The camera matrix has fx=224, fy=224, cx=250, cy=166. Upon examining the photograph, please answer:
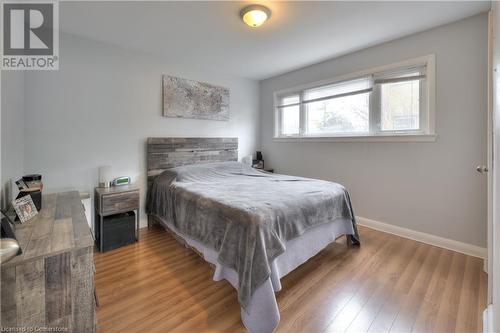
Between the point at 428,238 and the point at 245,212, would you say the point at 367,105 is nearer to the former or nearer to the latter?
the point at 428,238

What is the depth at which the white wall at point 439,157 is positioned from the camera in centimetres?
228

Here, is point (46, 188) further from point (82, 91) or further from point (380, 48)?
point (380, 48)

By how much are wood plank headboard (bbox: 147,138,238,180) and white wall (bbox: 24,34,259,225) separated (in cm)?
13

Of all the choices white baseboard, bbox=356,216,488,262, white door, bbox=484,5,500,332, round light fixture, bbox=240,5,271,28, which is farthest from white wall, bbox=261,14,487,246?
round light fixture, bbox=240,5,271,28

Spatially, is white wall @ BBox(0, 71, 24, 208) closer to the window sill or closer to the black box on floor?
the black box on floor

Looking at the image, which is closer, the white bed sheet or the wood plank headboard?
the white bed sheet

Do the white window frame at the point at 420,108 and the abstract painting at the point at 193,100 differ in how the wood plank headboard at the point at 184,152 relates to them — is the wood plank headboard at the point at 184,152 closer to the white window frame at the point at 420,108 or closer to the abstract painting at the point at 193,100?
the abstract painting at the point at 193,100

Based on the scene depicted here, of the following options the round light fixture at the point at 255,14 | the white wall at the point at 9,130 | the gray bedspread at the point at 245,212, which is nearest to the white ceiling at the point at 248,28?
the round light fixture at the point at 255,14

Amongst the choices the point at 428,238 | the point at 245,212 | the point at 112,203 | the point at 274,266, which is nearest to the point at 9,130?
the point at 112,203

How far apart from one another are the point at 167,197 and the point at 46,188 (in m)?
1.28

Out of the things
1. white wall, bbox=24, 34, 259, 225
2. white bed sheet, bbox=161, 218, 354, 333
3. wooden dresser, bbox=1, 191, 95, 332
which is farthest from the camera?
white wall, bbox=24, 34, 259, 225

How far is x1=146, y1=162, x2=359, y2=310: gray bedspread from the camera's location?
4.96 ft

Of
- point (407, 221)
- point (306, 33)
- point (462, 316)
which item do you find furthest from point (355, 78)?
point (462, 316)

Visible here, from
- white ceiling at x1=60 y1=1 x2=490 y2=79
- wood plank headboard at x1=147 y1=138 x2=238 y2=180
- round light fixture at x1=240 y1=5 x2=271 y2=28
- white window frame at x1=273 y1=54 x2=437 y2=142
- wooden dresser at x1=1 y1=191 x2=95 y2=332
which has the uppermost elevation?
white ceiling at x1=60 y1=1 x2=490 y2=79
